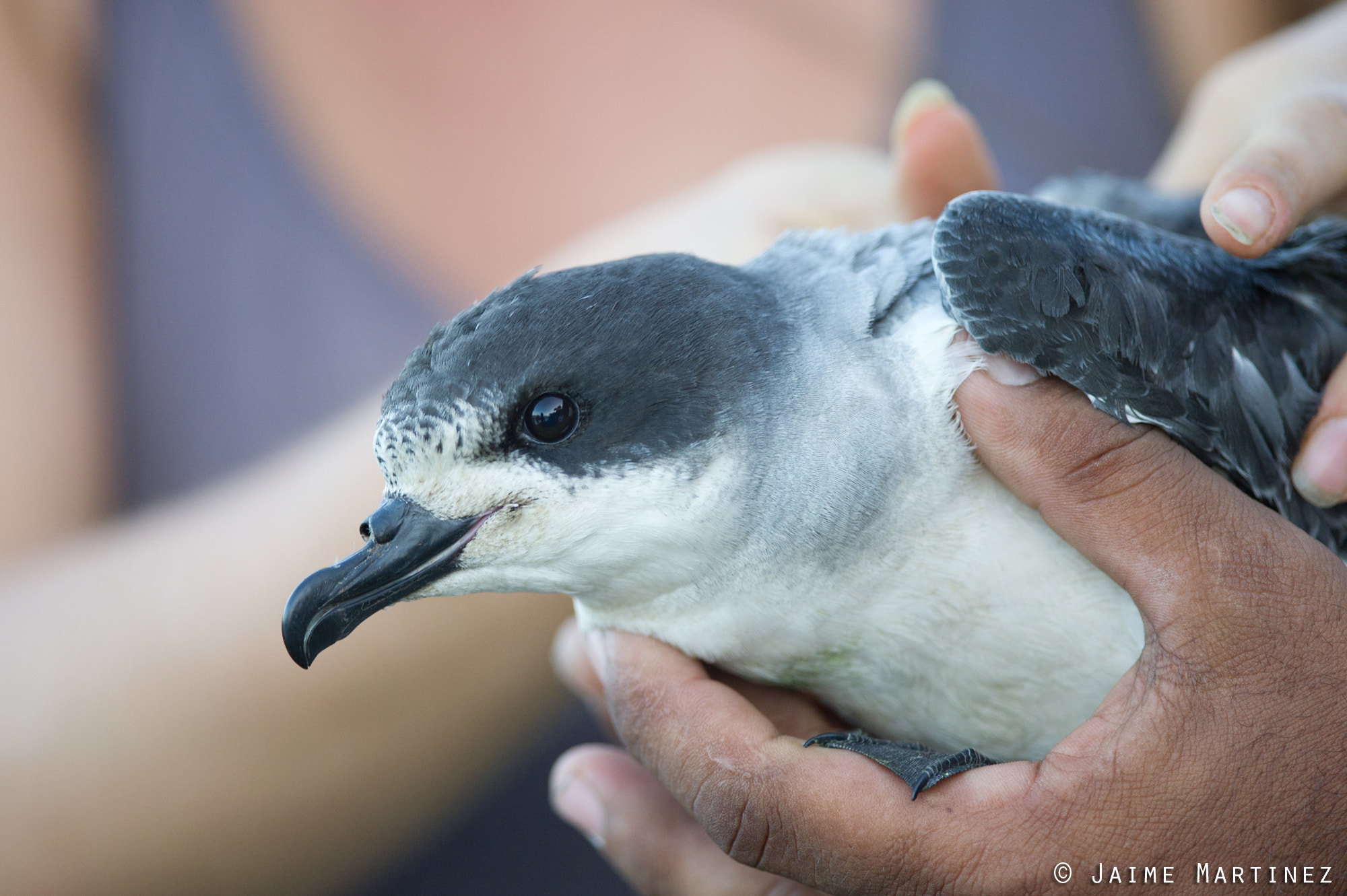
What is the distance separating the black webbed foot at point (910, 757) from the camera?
4.83 feet

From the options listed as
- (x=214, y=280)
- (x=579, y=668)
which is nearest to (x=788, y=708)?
(x=579, y=668)

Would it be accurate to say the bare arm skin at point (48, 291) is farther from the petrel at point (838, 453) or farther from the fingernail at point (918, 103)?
the fingernail at point (918, 103)

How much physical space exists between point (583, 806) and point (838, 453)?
3.71 feet

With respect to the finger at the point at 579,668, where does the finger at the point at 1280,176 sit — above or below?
above

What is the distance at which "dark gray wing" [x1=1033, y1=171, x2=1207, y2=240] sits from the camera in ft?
7.56

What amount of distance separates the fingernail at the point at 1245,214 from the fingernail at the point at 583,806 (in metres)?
1.79

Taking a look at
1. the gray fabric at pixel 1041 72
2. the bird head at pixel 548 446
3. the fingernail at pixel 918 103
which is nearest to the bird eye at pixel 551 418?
the bird head at pixel 548 446

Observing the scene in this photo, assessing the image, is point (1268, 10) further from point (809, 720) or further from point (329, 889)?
point (329, 889)

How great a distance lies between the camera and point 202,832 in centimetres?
304

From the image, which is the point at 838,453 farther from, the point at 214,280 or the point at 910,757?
the point at 214,280

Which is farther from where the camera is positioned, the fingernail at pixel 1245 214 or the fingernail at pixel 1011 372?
the fingernail at pixel 1245 214

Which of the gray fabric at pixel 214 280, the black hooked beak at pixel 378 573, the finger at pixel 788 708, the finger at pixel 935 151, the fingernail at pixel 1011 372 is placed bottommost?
the finger at pixel 788 708

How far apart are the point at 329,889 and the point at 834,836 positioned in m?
2.67

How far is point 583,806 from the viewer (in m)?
2.12
